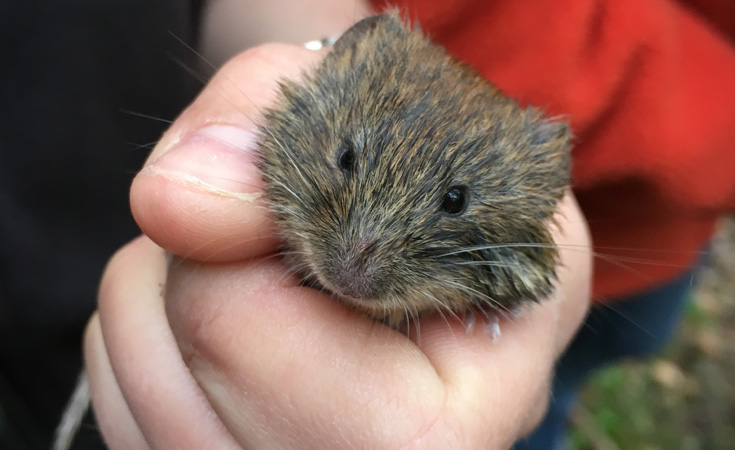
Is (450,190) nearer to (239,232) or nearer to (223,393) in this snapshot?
(239,232)

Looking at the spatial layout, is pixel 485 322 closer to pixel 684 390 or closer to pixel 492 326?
pixel 492 326

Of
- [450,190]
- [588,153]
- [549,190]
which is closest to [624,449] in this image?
[588,153]

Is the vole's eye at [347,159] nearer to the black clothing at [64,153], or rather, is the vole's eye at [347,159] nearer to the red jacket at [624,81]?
the black clothing at [64,153]

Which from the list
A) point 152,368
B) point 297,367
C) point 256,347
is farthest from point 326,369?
point 152,368

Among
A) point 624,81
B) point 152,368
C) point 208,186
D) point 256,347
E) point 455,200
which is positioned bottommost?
point 152,368

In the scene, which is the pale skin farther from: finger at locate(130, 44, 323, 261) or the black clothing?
the black clothing

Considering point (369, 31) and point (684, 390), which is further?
point (684, 390)

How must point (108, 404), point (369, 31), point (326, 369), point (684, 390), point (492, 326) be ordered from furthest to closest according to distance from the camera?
point (684, 390) → point (108, 404) → point (369, 31) → point (492, 326) → point (326, 369)

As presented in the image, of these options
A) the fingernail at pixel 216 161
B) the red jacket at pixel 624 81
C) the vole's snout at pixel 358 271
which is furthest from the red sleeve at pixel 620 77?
the vole's snout at pixel 358 271
